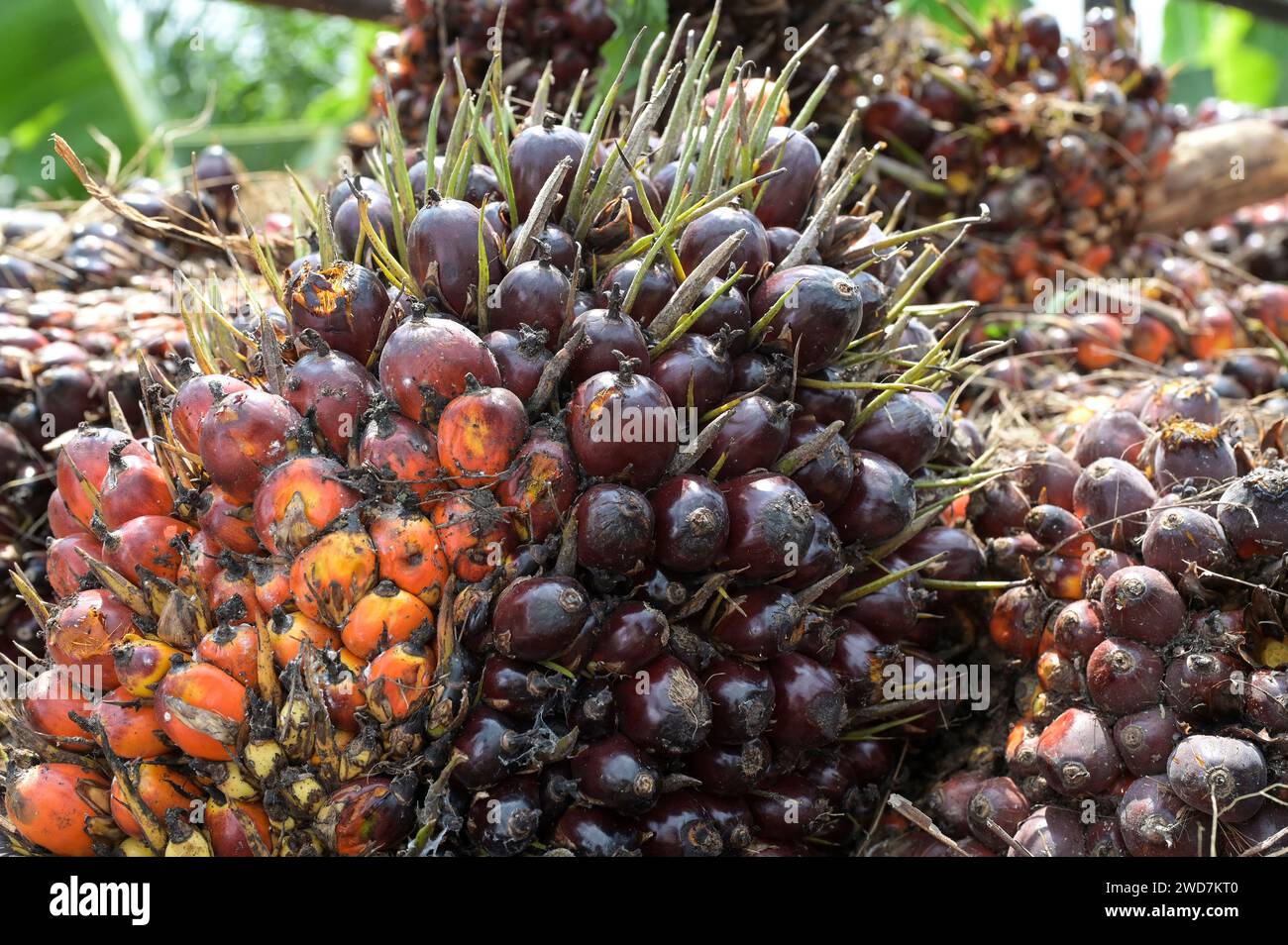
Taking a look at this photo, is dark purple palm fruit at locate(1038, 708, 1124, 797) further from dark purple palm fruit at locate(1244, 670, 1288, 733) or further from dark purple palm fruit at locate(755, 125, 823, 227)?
dark purple palm fruit at locate(755, 125, 823, 227)

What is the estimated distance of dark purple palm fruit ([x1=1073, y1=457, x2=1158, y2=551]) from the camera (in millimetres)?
1777

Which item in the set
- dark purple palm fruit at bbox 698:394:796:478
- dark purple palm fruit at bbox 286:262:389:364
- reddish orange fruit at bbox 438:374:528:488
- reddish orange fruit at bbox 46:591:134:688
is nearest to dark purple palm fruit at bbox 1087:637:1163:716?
dark purple palm fruit at bbox 698:394:796:478

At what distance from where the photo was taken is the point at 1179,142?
Result: 12.0 feet

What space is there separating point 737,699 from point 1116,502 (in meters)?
0.71

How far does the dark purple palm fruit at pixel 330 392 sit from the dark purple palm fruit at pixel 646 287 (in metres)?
0.37

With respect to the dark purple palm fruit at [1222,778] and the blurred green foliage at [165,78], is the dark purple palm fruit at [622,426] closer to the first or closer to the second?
the dark purple palm fruit at [1222,778]

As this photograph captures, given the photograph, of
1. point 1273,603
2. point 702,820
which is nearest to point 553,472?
point 702,820

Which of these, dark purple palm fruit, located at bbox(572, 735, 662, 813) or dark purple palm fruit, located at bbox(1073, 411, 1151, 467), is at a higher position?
dark purple palm fruit, located at bbox(1073, 411, 1151, 467)

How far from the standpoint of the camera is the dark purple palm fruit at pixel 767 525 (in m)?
1.52

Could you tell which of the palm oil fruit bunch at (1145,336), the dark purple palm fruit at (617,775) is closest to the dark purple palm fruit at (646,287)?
the dark purple palm fruit at (617,775)

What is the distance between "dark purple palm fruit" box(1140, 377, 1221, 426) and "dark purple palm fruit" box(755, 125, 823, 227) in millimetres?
704

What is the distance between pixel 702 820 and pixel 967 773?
0.52m

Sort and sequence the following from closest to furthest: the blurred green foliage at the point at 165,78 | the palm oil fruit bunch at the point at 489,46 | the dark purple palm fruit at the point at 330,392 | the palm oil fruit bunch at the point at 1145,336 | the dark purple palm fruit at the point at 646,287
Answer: the dark purple palm fruit at the point at 330,392 → the dark purple palm fruit at the point at 646,287 → the palm oil fruit bunch at the point at 1145,336 → the palm oil fruit bunch at the point at 489,46 → the blurred green foliage at the point at 165,78

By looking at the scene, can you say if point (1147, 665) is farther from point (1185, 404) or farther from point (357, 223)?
point (357, 223)
